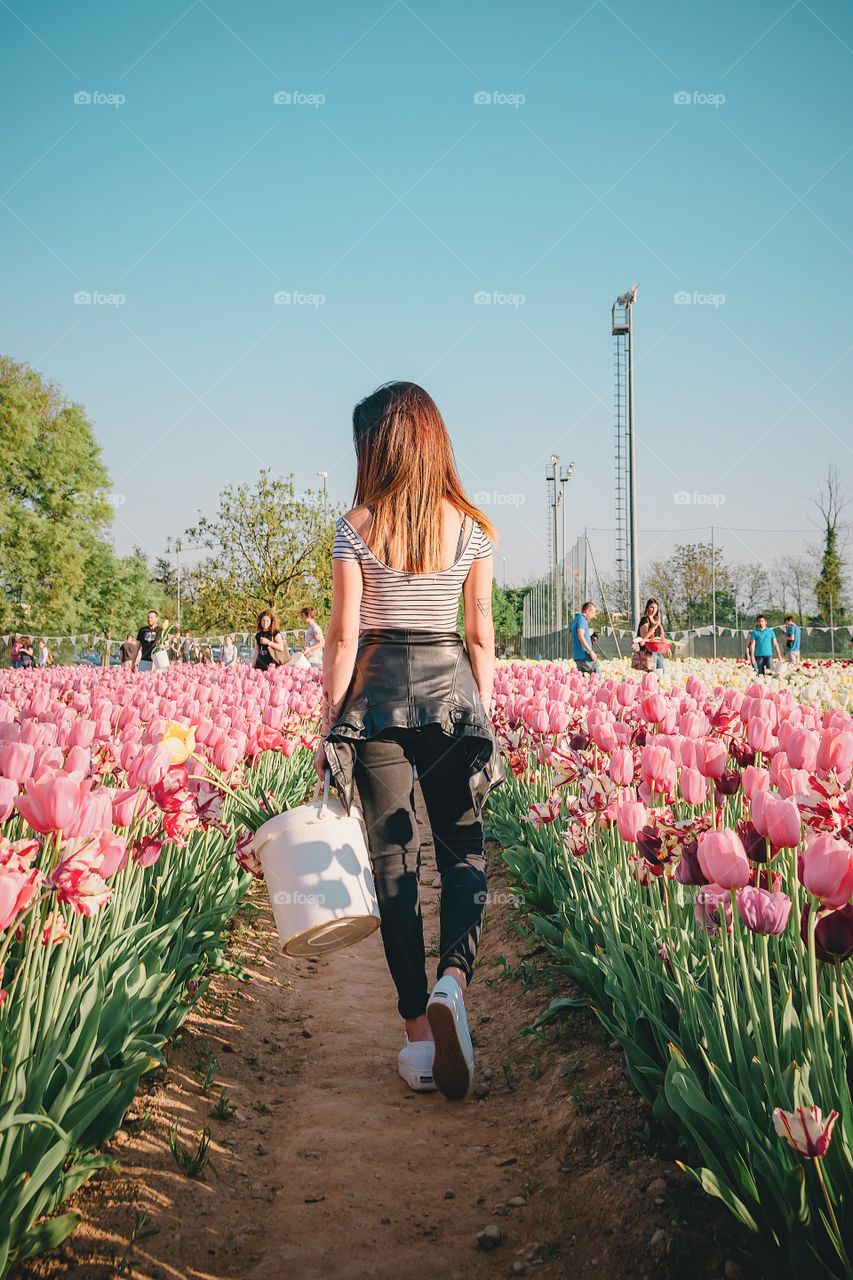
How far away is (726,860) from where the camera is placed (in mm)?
1814

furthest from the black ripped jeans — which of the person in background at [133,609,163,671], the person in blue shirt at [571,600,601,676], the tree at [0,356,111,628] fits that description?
the tree at [0,356,111,628]

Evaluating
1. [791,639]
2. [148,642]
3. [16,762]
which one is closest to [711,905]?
[16,762]

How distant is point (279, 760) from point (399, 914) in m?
3.28

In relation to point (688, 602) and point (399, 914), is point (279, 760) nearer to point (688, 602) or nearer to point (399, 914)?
point (399, 914)

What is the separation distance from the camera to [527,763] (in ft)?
15.4

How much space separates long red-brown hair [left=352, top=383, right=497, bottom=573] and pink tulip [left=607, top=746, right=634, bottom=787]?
0.82 m

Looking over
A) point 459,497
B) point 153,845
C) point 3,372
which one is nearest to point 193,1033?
point 153,845

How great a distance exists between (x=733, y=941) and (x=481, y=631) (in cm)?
116

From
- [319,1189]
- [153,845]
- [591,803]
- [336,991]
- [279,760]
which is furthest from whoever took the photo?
[279,760]

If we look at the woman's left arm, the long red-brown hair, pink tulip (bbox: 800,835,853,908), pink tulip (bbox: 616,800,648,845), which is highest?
the long red-brown hair

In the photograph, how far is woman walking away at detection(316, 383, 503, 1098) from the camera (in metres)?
2.60

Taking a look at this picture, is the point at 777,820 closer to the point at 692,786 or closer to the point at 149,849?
the point at 692,786

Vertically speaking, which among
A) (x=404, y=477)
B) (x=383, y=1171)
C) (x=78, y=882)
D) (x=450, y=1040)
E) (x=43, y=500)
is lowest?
(x=383, y=1171)

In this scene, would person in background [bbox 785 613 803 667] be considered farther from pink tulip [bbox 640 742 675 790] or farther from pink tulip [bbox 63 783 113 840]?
pink tulip [bbox 63 783 113 840]
